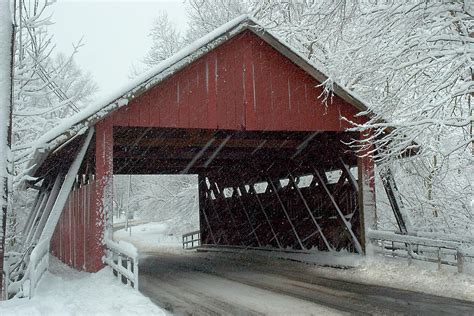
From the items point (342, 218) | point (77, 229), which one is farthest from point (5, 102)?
point (342, 218)

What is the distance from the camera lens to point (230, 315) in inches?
290

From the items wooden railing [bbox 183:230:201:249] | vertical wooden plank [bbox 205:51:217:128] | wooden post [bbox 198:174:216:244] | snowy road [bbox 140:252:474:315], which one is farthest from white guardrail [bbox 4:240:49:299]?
wooden railing [bbox 183:230:201:249]

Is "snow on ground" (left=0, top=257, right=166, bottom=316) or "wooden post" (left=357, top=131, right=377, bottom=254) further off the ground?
"wooden post" (left=357, top=131, right=377, bottom=254)

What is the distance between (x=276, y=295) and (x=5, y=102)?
5381mm

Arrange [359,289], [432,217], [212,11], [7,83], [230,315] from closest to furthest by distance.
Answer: [230,315] < [7,83] < [359,289] < [432,217] < [212,11]

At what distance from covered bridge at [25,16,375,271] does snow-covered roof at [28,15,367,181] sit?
0.02m

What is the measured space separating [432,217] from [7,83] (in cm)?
1292

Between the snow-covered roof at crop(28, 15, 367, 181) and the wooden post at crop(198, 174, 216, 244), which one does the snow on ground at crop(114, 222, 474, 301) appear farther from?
the wooden post at crop(198, 174, 216, 244)

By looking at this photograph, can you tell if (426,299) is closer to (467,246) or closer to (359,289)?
(359,289)

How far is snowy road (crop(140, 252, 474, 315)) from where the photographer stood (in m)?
7.58

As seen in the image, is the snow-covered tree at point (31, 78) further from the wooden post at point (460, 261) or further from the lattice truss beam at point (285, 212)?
the wooden post at point (460, 261)

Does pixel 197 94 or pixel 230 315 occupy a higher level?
pixel 197 94

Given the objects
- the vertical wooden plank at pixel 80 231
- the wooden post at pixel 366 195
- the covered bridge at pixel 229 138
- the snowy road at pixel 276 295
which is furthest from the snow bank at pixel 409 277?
the vertical wooden plank at pixel 80 231

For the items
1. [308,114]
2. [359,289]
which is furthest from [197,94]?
[359,289]
